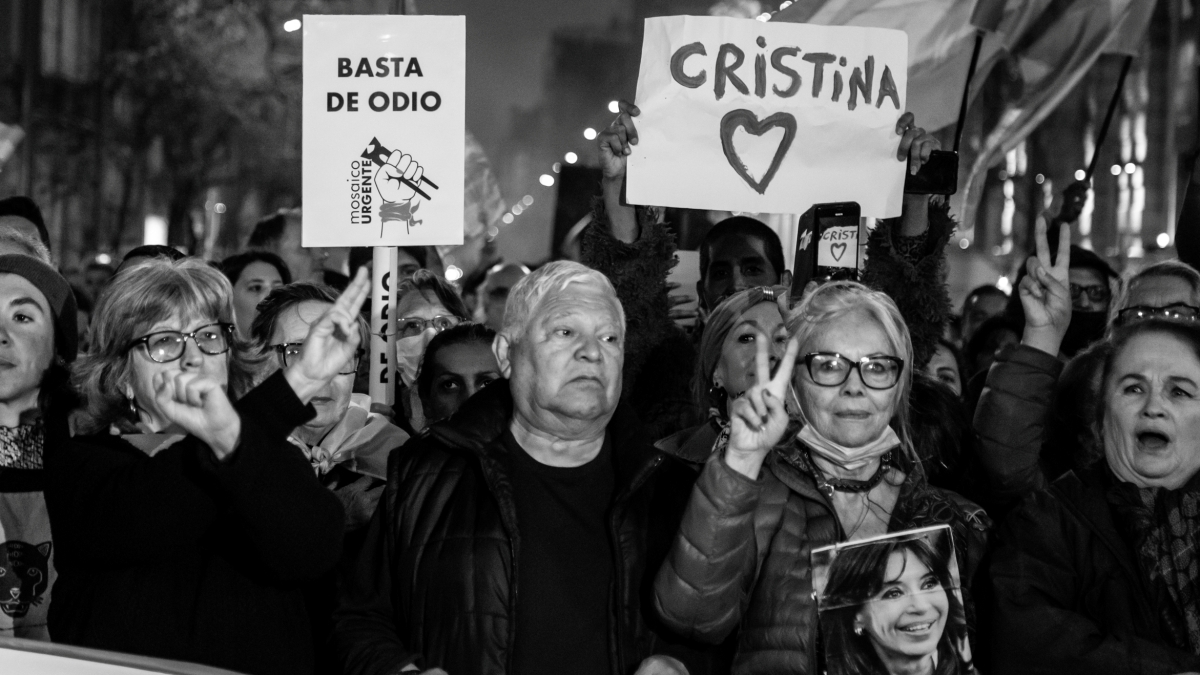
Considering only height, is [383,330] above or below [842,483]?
above

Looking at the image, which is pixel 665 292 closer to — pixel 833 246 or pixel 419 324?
pixel 833 246

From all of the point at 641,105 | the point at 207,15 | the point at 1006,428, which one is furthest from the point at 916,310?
the point at 207,15

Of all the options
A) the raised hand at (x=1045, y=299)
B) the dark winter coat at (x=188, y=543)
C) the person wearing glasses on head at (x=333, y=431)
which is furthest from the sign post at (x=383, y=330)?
the raised hand at (x=1045, y=299)

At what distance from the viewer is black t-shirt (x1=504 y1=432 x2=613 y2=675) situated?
3363mm

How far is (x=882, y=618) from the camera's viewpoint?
3.11 metres

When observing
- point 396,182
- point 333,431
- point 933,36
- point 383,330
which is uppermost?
point 933,36

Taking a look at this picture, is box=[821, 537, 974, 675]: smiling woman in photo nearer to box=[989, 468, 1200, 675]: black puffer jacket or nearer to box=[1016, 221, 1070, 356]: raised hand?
box=[989, 468, 1200, 675]: black puffer jacket

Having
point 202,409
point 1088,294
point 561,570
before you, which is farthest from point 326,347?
point 1088,294

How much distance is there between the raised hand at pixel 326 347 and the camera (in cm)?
315

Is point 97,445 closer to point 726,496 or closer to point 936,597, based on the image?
point 726,496

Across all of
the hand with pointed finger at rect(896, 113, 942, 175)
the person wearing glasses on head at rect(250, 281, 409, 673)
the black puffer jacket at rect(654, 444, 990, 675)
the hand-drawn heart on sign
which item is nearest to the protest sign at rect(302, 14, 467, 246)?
the person wearing glasses on head at rect(250, 281, 409, 673)

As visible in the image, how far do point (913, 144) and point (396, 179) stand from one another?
72.2 inches

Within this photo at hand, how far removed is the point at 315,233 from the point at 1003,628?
2.93m

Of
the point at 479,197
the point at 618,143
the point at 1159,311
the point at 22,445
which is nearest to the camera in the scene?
the point at 22,445
